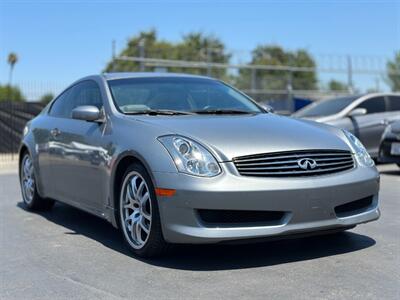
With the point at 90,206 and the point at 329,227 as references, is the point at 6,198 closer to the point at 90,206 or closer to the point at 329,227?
the point at 90,206

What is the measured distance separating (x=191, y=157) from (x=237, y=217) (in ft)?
1.75

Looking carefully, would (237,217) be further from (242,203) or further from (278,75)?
(278,75)

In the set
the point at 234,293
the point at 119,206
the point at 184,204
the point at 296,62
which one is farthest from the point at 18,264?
the point at 296,62

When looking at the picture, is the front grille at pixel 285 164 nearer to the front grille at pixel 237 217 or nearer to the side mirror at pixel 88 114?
the front grille at pixel 237 217

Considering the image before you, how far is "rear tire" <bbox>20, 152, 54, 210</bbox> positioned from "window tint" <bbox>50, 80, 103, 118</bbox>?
75cm

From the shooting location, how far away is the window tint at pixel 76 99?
19.2ft

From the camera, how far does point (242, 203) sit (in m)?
4.12

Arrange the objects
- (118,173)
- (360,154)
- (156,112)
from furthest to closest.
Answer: (156,112), (118,173), (360,154)

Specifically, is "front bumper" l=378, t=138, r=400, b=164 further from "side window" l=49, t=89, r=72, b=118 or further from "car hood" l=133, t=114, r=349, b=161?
"side window" l=49, t=89, r=72, b=118

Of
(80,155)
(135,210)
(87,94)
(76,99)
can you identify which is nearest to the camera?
(135,210)

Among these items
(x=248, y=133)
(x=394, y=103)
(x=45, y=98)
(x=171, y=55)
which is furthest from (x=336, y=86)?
(x=248, y=133)

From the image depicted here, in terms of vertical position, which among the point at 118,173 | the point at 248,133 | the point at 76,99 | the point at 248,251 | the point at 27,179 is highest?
the point at 76,99

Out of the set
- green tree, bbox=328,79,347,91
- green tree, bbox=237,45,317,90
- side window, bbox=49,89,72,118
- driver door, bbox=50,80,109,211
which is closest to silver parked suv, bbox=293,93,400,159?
side window, bbox=49,89,72,118

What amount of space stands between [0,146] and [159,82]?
12.1 meters
